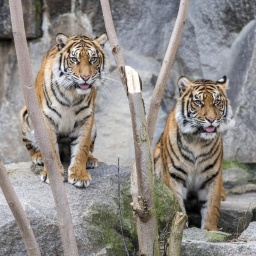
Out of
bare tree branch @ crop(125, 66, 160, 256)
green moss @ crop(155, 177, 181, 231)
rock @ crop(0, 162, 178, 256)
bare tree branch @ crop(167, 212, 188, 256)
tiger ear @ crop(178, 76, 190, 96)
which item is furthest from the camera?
tiger ear @ crop(178, 76, 190, 96)

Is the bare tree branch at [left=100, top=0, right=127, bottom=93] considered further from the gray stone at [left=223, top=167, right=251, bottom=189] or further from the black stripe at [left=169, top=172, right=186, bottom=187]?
the gray stone at [left=223, top=167, right=251, bottom=189]

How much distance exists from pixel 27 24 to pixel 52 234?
168 inches

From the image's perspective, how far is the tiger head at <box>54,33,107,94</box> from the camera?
21.1 ft

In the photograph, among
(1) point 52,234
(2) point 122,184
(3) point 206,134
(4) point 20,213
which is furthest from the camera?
(3) point 206,134

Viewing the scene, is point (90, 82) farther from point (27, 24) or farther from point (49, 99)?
point (27, 24)

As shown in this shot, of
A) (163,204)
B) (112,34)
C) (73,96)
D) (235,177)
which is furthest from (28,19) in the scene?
(112,34)

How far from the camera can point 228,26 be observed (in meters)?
9.47

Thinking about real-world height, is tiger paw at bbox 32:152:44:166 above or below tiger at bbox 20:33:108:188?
below

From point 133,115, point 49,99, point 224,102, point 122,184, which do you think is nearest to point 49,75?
point 49,99

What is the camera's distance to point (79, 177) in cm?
625

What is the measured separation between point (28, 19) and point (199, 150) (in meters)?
3.29

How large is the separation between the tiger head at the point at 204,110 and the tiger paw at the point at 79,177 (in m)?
1.22

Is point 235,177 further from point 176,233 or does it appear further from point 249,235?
point 176,233

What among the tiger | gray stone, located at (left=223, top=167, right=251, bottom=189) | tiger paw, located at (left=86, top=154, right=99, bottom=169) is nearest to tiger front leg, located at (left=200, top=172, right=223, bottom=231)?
tiger paw, located at (left=86, top=154, right=99, bottom=169)
